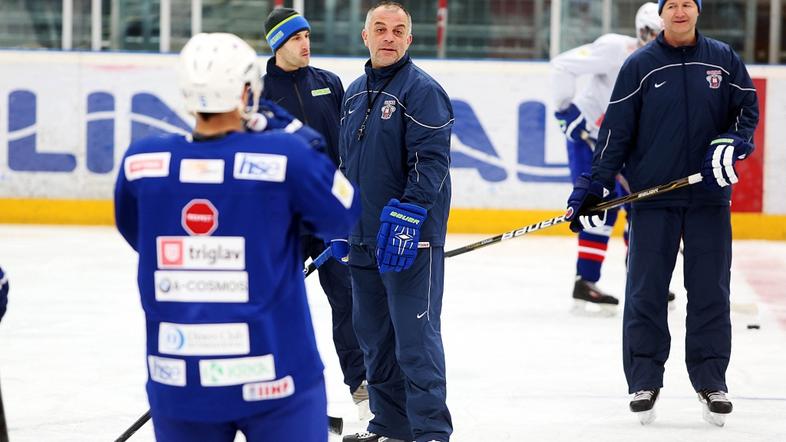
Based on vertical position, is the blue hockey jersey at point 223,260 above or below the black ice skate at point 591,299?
above

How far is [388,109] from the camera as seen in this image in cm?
360

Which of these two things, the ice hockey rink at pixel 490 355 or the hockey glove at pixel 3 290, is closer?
the hockey glove at pixel 3 290

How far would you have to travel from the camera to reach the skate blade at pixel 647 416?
419 centimetres

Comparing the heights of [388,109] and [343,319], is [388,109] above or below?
above

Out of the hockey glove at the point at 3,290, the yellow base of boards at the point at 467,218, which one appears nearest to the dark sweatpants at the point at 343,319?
the hockey glove at the point at 3,290

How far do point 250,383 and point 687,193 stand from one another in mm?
2249

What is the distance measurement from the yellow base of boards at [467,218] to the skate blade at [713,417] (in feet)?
17.6

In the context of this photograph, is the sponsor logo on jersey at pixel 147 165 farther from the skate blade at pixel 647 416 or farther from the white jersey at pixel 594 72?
the white jersey at pixel 594 72

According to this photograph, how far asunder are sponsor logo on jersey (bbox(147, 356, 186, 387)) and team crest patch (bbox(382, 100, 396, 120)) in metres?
1.41

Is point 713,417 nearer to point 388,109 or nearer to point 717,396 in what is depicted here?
point 717,396

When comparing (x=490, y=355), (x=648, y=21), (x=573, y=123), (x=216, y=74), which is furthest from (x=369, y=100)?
(x=573, y=123)

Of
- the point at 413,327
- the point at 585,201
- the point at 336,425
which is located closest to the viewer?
the point at 413,327

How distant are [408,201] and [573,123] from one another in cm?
312

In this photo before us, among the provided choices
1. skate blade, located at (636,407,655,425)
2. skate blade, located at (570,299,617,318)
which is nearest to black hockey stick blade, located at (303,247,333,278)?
skate blade, located at (636,407,655,425)
